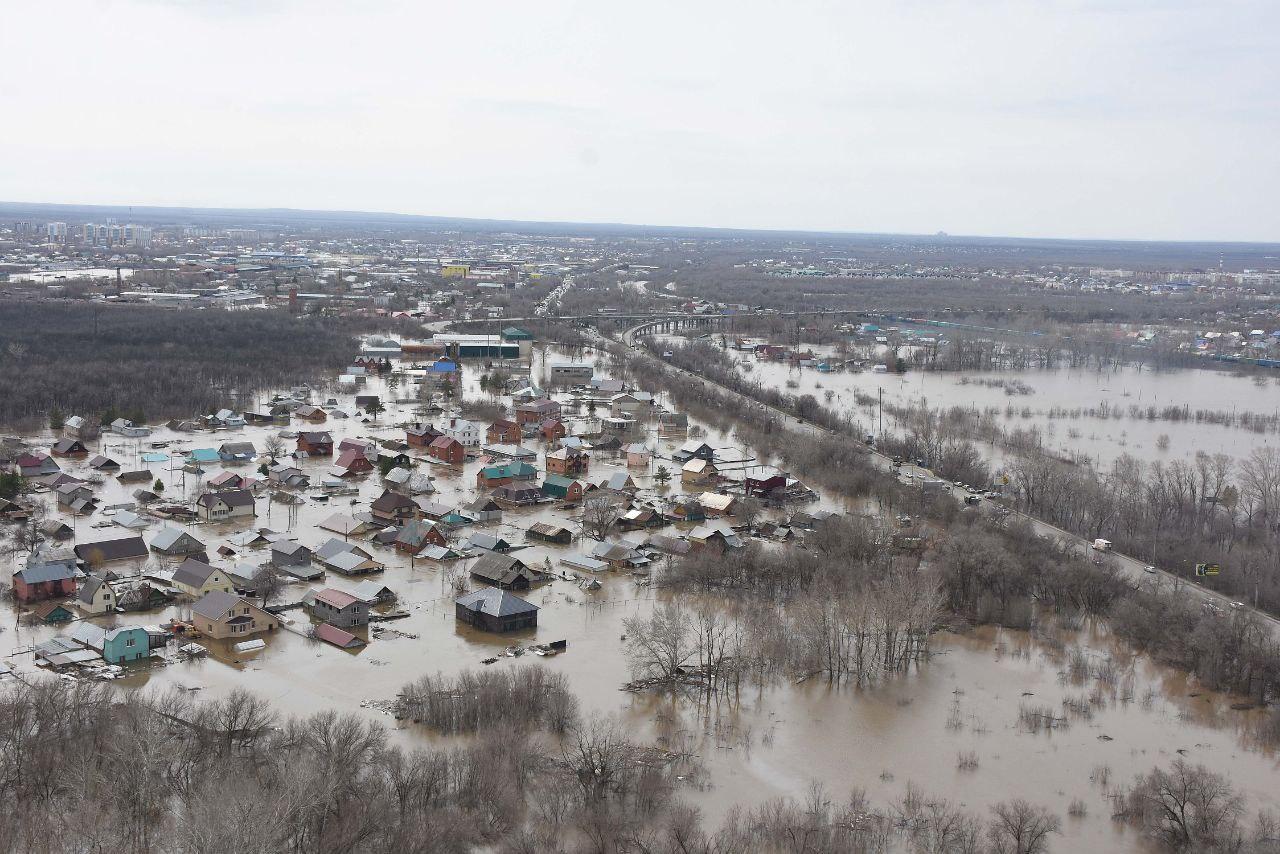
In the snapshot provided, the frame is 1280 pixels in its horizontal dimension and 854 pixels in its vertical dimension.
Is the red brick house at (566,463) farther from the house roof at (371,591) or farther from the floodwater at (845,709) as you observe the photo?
the house roof at (371,591)

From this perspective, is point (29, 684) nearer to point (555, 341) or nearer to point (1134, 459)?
point (1134, 459)

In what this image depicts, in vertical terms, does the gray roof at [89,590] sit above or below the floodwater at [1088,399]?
below

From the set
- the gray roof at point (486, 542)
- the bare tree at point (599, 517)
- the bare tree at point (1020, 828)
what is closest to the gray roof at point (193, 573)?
the gray roof at point (486, 542)

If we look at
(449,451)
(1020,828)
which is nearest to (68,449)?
(449,451)

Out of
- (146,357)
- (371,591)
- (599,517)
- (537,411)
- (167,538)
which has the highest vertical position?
(146,357)

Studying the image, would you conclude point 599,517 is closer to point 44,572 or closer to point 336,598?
point 336,598

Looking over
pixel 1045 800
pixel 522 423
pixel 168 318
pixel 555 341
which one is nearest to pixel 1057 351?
pixel 555 341
